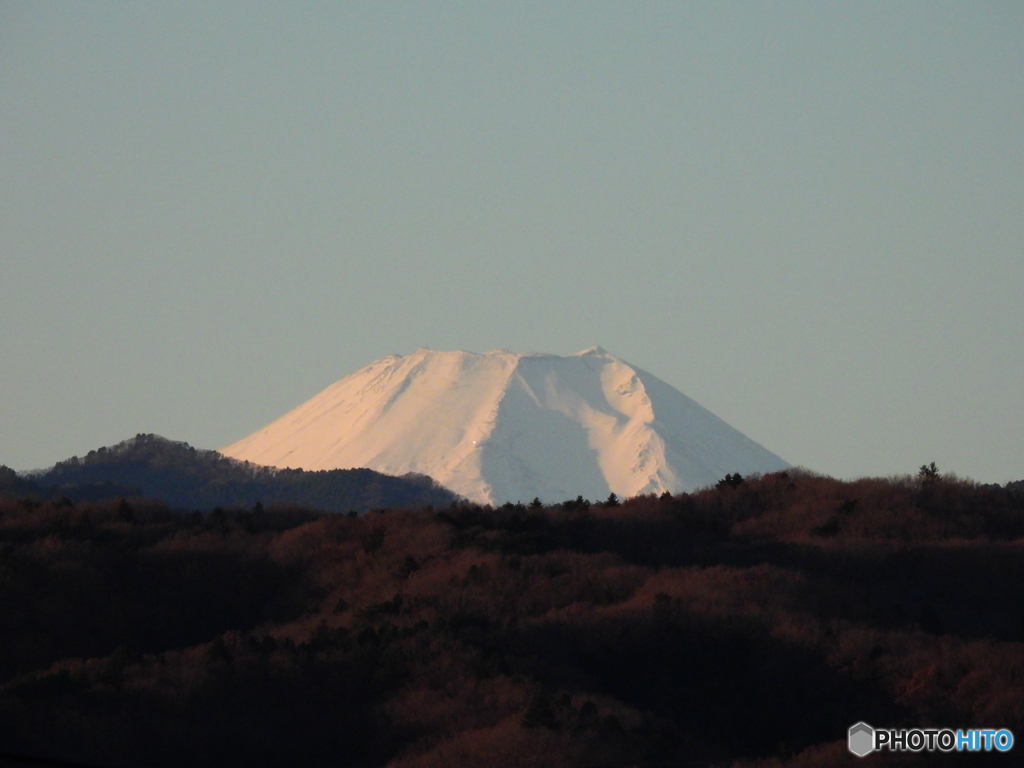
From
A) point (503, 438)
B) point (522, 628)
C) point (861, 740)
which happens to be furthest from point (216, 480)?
point (861, 740)

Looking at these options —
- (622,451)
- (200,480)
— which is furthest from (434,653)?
(622,451)

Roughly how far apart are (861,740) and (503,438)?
151 metres

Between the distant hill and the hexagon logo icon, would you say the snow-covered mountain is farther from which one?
the hexagon logo icon

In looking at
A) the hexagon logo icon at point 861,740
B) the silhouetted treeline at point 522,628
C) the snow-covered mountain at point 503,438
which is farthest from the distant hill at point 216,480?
the hexagon logo icon at point 861,740

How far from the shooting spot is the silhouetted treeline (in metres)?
34.0

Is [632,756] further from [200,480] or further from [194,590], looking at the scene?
[200,480]

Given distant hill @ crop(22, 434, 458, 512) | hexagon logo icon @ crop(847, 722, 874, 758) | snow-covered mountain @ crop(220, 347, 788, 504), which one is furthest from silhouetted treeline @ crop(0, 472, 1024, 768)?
snow-covered mountain @ crop(220, 347, 788, 504)

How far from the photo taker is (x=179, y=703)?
3553 centimetres

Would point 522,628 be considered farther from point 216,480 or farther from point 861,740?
point 216,480

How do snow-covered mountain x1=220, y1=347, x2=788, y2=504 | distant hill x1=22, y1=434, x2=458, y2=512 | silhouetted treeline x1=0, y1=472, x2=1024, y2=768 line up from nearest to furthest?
1. silhouetted treeline x1=0, y1=472, x2=1024, y2=768
2. distant hill x1=22, y1=434, x2=458, y2=512
3. snow-covered mountain x1=220, y1=347, x2=788, y2=504

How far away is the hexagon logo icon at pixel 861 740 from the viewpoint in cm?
3078

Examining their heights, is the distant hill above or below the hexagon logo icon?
above

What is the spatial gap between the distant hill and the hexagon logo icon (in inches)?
2825

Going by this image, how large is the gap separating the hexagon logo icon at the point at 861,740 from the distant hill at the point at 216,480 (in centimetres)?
7176
